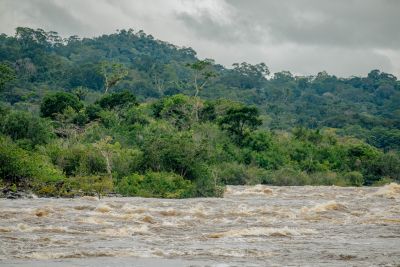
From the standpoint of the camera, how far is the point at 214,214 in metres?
22.1

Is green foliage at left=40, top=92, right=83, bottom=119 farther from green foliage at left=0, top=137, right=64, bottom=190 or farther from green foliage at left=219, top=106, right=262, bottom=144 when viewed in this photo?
green foliage at left=0, top=137, right=64, bottom=190

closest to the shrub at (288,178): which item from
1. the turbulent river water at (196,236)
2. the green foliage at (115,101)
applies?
the green foliage at (115,101)

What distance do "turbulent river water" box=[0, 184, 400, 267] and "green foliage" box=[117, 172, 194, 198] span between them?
740 cm

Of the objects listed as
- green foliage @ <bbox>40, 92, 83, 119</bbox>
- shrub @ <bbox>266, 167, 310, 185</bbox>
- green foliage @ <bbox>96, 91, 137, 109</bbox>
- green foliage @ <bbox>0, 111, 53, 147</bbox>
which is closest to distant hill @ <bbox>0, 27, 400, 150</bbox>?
green foliage @ <bbox>96, 91, 137, 109</bbox>

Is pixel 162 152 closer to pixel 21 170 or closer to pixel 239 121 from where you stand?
pixel 21 170

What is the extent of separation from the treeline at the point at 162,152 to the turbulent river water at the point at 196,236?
7.37 meters

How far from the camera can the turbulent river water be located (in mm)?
11344

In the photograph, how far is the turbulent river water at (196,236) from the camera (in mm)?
11344

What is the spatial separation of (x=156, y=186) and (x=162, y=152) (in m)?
3.29

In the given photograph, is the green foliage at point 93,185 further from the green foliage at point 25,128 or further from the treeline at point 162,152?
the green foliage at point 25,128

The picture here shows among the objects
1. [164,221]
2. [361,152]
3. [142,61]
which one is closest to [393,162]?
[361,152]

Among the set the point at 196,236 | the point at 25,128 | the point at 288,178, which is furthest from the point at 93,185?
the point at 288,178

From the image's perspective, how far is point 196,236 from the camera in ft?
50.6

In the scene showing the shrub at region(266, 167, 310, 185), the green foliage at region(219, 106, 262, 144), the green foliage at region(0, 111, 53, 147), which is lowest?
the shrub at region(266, 167, 310, 185)
